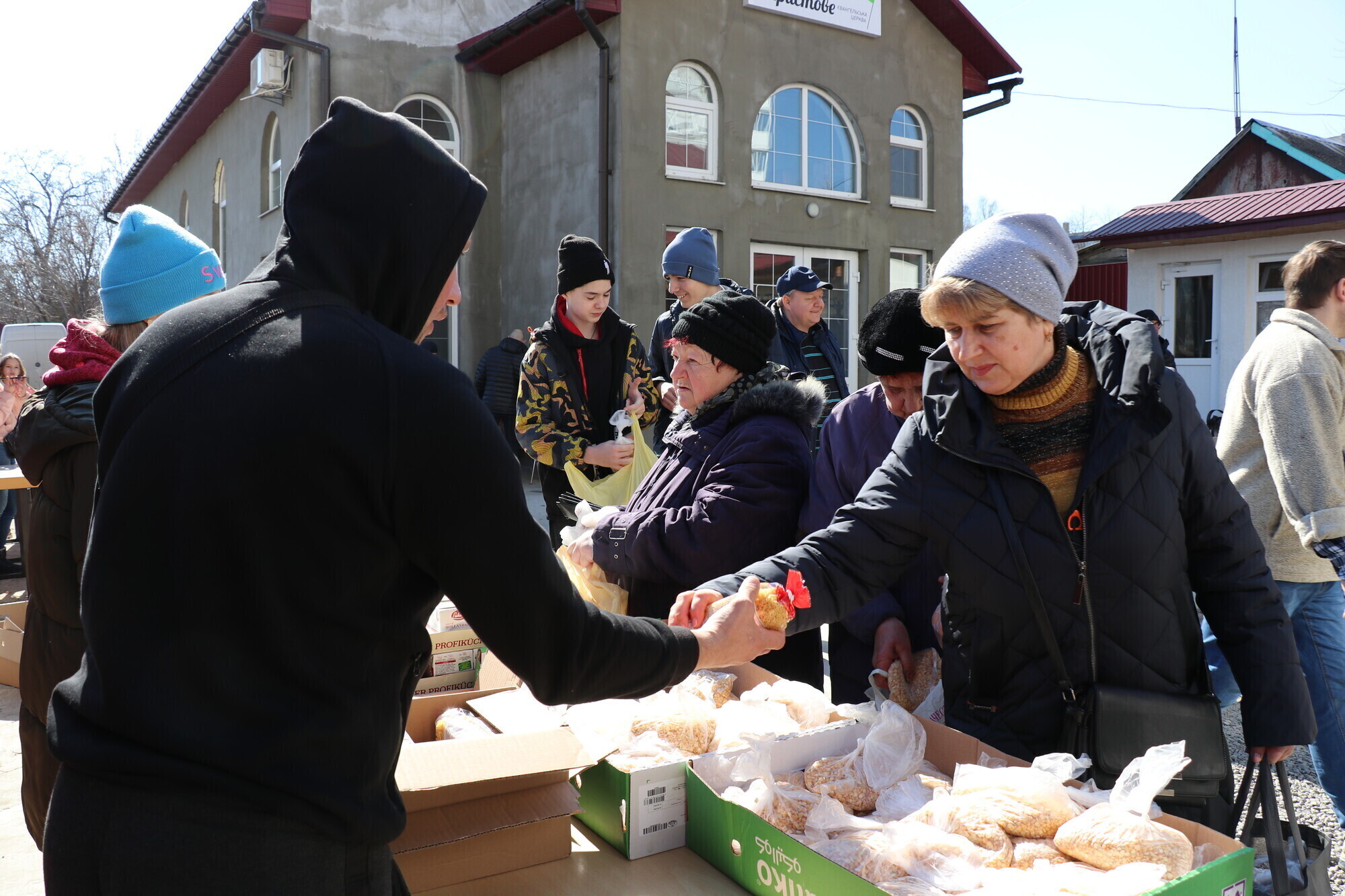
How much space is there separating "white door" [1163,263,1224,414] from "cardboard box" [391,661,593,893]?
1530 centimetres

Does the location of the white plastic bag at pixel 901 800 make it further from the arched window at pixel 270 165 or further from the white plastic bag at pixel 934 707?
the arched window at pixel 270 165

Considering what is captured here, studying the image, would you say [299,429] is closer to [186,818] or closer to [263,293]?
[263,293]

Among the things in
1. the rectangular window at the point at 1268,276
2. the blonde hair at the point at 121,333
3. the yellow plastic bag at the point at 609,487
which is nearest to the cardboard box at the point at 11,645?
the yellow plastic bag at the point at 609,487

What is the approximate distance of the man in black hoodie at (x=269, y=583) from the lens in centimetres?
110

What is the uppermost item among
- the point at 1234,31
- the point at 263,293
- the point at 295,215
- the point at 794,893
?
the point at 1234,31

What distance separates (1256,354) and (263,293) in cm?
328

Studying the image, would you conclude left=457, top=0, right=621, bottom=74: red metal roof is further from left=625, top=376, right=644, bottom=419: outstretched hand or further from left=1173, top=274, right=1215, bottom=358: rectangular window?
left=1173, top=274, right=1215, bottom=358: rectangular window

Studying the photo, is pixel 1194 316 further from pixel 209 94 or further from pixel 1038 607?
pixel 209 94

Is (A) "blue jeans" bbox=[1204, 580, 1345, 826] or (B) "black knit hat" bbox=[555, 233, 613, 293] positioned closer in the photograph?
(A) "blue jeans" bbox=[1204, 580, 1345, 826]

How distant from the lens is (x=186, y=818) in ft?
3.62

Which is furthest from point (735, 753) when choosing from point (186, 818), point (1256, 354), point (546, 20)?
point (546, 20)

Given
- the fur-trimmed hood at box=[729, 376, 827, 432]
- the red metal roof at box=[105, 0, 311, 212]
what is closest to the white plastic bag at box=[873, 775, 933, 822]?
the fur-trimmed hood at box=[729, 376, 827, 432]

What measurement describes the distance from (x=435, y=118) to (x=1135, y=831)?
13607mm

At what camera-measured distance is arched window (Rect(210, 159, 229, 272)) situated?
18156mm
